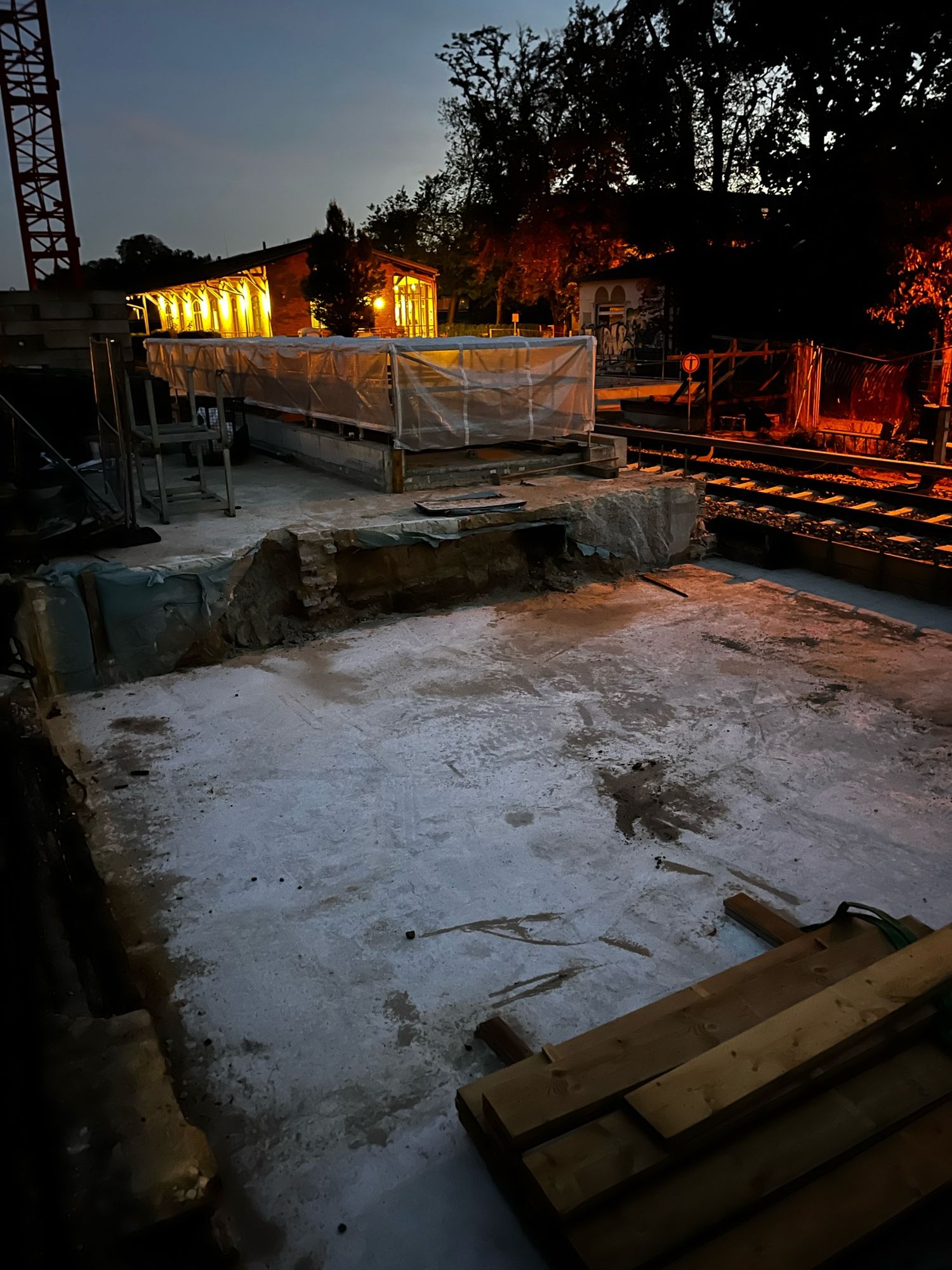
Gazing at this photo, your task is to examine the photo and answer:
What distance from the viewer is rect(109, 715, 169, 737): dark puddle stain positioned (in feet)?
21.8

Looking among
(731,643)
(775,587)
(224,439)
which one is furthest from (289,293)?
(731,643)

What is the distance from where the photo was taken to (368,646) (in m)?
8.35

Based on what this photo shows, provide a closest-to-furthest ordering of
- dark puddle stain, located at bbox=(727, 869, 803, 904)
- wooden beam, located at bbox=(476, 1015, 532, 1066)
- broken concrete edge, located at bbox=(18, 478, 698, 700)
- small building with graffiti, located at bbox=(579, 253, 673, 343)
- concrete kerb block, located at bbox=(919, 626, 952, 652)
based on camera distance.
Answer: wooden beam, located at bbox=(476, 1015, 532, 1066), dark puddle stain, located at bbox=(727, 869, 803, 904), broken concrete edge, located at bbox=(18, 478, 698, 700), concrete kerb block, located at bbox=(919, 626, 952, 652), small building with graffiti, located at bbox=(579, 253, 673, 343)

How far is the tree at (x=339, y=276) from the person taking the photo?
92.8ft

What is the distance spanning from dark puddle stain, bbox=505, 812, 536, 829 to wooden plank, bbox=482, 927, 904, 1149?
5.96 ft

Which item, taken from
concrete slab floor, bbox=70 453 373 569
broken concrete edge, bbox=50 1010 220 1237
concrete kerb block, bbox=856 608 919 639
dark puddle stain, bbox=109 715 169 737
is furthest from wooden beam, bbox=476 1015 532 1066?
concrete kerb block, bbox=856 608 919 639

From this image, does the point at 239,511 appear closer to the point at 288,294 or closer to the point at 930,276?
the point at 930,276

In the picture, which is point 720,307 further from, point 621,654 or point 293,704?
point 293,704

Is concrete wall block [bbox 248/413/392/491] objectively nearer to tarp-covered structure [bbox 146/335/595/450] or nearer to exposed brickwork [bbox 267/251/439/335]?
tarp-covered structure [bbox 146/335/595/450]

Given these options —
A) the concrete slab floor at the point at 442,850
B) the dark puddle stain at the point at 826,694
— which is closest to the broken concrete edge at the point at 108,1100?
the concrete slab floor at the point at 442,850

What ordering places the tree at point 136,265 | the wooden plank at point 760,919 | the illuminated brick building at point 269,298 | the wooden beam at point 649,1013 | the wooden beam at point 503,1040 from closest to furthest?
the wooden beam at point 649,1013, the wooden beam at point 503,1040, the wooden plank at point 760,919, the illuminated brick building at point 269,298, the tree at point 136,265

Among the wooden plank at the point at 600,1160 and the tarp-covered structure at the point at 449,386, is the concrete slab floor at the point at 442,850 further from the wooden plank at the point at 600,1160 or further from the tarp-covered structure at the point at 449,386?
the tarp-covered structure at the point at 449,386

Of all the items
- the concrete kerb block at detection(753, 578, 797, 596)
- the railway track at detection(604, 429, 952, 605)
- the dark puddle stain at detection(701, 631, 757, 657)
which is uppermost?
the railway track at detection(604, 429, 952, 605)

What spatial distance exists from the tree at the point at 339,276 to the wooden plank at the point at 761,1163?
28.4 metres
